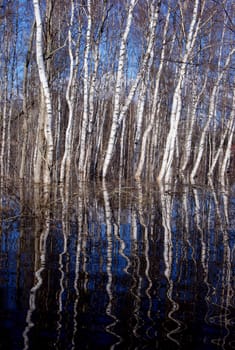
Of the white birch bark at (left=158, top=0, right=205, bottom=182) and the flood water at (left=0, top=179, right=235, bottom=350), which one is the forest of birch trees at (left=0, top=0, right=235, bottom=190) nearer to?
the white birch bark at (left=158, top=0, right=205, bottom=182)

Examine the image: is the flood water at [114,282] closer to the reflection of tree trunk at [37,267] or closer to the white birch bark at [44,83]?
the reflection of tree trunk at [37,267]

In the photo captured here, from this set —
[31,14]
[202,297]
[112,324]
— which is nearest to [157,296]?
[202,297]

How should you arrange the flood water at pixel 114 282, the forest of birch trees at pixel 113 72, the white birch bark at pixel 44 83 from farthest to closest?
the forest of birch trees at pixel 113 72 → the white birch bark at pixel 44 83 → the flood water at pixel 114 282

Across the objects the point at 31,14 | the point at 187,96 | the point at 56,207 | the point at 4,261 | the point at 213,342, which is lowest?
the point at 213,342

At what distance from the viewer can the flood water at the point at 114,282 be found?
102 inches

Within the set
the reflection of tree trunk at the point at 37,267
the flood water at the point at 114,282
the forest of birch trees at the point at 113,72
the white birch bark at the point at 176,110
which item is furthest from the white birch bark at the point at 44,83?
the white birch bark at the point at 176,110

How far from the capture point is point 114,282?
11.7 ft

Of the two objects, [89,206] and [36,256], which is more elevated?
[89,206]

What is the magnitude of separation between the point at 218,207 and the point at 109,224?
365 centimetres

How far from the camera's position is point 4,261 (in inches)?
158

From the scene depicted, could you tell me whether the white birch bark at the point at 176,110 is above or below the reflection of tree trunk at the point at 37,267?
above

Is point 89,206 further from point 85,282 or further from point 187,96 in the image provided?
point 187,96

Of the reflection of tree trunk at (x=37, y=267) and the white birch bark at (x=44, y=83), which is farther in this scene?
the white birch bark at (x=44, y=83)

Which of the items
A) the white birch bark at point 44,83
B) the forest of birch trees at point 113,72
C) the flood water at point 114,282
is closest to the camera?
the flood water at point 114,282
